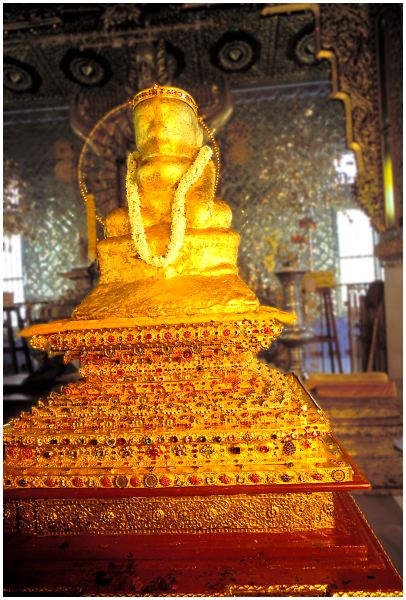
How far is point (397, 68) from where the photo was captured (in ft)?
15.2

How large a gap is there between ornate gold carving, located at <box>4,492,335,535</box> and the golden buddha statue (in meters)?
0.73

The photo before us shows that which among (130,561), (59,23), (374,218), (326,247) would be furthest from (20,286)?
(130,561)

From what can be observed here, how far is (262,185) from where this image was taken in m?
8.77

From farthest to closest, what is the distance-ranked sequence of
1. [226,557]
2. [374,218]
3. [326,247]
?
[326,247]
[374,218]
[226,557]

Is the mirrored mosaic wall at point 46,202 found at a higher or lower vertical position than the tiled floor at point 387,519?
higher

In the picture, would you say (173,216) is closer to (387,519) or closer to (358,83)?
(387,519)

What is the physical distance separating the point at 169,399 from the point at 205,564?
595 millimetres

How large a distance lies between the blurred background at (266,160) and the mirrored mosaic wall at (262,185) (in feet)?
0.10

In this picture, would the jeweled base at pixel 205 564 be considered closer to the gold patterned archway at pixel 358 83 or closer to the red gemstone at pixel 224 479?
the red gemstone at pixel 224 479

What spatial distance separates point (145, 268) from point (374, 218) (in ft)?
13.7

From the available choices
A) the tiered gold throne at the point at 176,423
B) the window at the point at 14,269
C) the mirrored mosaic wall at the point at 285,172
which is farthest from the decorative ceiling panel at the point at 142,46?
the tiered gold throne at the point at 176,423

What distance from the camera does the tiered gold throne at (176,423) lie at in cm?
154

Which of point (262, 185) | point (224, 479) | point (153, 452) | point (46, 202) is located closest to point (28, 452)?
point (153, 452)

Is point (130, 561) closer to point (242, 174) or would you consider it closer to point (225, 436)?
point (225, 436)
